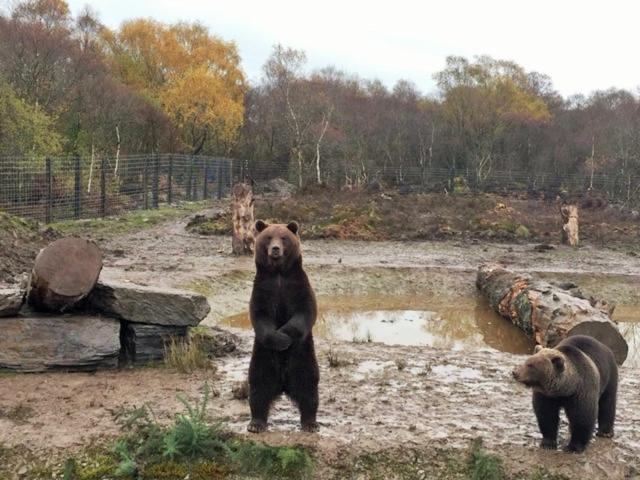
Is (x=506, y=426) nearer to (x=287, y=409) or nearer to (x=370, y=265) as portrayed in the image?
(x=287, y=409)

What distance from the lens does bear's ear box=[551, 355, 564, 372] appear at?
17.4 feet

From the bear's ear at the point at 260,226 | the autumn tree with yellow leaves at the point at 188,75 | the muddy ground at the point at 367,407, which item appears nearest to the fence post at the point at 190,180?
the autumn tree with yellow leaves at the point at 188,75

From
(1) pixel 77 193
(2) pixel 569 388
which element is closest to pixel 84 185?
(1) pixel 77 193

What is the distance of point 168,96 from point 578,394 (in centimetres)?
4377

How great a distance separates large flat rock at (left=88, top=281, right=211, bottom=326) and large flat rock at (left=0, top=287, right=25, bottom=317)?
0.75m

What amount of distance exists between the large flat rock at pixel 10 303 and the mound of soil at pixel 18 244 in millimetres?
3859

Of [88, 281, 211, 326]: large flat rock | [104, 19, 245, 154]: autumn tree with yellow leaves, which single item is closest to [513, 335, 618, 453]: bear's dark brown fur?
[88, 281, 211, 326]: large flat rock

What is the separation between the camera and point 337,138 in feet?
157

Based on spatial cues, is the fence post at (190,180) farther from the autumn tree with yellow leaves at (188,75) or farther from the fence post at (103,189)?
the autumn tree with yellow leaves at (188,75)

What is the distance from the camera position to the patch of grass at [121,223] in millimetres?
19817

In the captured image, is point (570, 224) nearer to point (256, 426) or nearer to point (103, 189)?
point (103, 189)

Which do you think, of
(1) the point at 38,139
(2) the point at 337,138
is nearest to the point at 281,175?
(2) the point at 337,138

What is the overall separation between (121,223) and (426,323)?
13165 mm

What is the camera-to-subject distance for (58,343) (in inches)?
278
